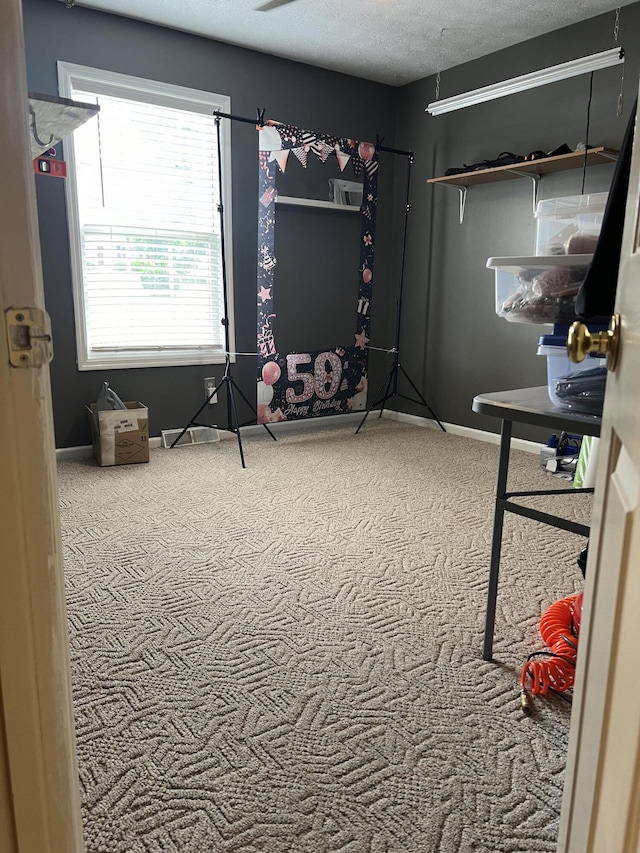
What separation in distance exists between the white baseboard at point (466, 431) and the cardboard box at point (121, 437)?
2113mm

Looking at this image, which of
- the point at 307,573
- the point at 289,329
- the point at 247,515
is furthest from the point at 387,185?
the point at 307,573

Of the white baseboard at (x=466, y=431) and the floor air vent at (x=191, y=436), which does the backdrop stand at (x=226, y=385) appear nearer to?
the floor air vent at (x=191, y=436)

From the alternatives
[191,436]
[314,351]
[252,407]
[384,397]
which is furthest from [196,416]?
[384,397]

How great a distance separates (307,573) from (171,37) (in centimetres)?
330

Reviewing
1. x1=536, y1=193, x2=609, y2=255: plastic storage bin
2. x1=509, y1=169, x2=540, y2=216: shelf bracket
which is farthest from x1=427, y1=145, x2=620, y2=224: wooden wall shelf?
x1=536, y1=193, x2=609, y2=255: plastic storage bin

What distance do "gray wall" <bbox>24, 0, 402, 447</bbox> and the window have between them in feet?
0.26

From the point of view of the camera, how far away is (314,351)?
4.54 m

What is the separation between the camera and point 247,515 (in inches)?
114

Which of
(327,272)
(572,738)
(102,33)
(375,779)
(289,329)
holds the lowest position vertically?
(375,779)

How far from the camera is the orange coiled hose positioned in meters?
1.63

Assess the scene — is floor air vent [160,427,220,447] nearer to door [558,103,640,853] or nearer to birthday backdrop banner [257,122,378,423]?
birthday backdrop banner [257,122,378,423]

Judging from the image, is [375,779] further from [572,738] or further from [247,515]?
[247,515]

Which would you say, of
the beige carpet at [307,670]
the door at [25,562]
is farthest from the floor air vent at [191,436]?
the door at [25,562]

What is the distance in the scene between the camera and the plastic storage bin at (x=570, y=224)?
1.57 metres
